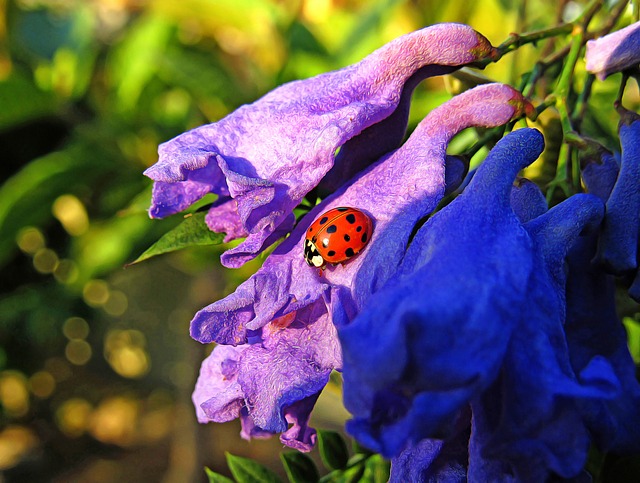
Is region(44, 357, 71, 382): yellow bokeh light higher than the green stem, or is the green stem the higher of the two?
the green stem

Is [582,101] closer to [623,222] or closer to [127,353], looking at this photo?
[623,222]

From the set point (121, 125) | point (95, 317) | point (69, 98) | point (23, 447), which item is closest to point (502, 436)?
point (121, 125)

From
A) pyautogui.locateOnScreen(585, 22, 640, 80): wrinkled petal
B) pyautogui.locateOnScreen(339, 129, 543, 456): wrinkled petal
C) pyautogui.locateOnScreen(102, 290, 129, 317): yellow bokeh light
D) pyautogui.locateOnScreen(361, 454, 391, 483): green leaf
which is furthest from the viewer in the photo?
pyautogui.locateOnScreen(102, 290, 129, 317): yellow bokeh light

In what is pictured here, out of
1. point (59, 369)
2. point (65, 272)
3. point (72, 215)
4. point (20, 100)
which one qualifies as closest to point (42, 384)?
point (59, 369)

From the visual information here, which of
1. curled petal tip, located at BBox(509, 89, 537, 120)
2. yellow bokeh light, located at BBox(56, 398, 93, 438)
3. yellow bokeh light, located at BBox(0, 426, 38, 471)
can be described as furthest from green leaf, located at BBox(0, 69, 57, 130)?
yellow bokeh light, located at BBox(56, 398, 93, 438)

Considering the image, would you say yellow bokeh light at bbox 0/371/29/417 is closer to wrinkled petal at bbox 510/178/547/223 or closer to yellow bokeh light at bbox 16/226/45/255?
yellow bokeh light at bbox 16/226/45/255

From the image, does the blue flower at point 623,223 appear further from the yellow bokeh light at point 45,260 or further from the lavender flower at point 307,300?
the yellow bokeh light at point 45,260

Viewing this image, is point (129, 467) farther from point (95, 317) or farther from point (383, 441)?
point (383, 441)
